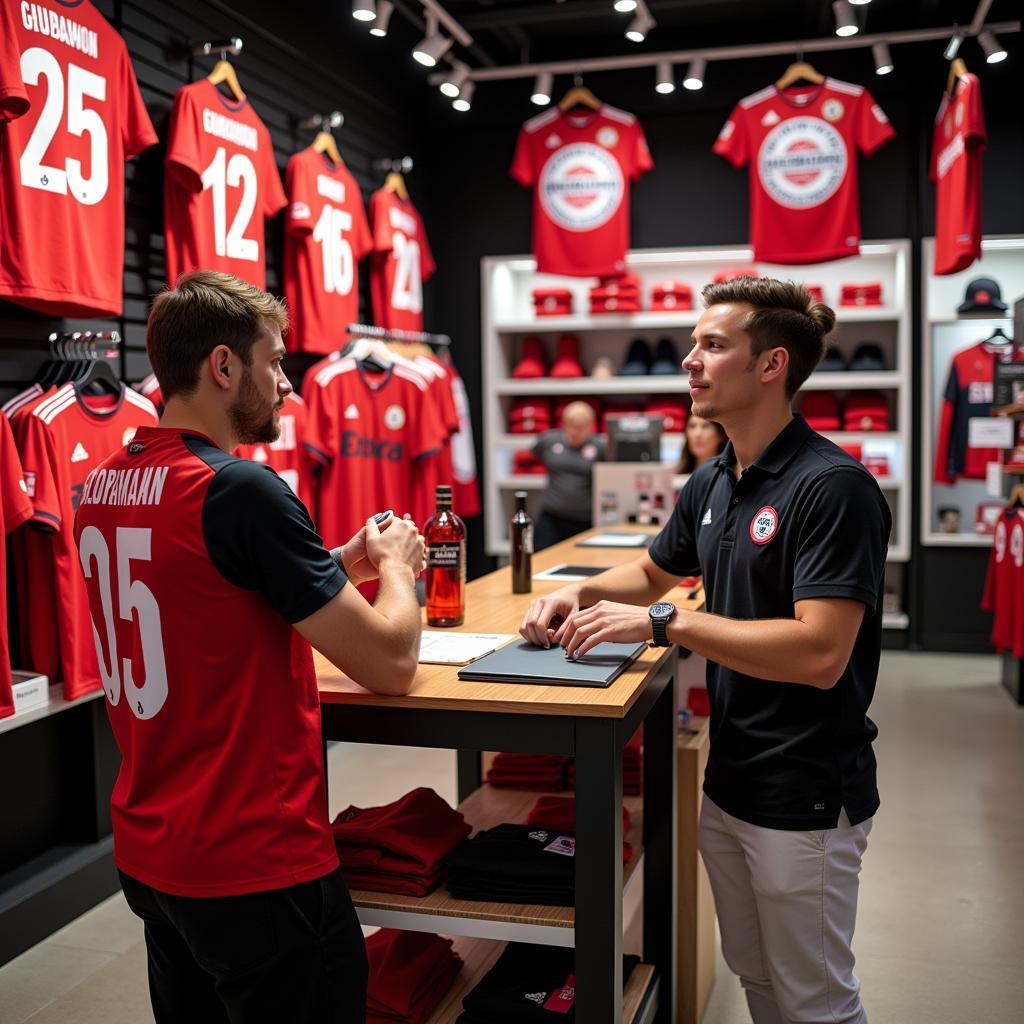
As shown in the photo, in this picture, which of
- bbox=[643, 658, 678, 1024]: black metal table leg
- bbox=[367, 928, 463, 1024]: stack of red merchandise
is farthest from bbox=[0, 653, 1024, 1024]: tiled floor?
bbox=[367, 928, 463, 1024]: stack of red merchandise

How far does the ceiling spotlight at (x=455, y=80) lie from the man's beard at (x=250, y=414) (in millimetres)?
4951

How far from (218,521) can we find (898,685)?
225 inches

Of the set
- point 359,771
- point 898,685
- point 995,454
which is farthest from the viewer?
point 995,454

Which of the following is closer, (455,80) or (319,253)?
(319,253)

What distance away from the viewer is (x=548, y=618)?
222 centimetres

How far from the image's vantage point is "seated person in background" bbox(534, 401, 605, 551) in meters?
7.04

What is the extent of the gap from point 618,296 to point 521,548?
471 cm

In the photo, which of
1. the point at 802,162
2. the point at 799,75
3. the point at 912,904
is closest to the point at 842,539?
the point at 912,904

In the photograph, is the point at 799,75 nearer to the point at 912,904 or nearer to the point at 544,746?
the point at 912,904

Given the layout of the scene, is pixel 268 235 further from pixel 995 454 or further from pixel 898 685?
pixel 995 454

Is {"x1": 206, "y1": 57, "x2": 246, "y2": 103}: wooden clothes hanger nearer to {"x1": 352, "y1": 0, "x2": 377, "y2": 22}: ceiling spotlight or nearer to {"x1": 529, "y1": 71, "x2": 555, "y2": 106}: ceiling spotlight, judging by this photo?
{"x1": 352, "y1": 0, "x2": 377, "y2": 22}: ceiling spotlight

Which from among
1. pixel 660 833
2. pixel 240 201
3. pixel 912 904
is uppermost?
pixel 240 201

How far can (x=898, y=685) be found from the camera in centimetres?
640

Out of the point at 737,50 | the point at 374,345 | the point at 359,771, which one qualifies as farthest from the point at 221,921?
the point at 737,50
